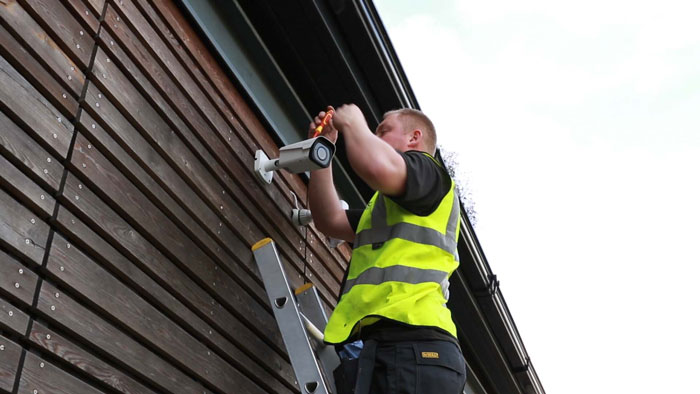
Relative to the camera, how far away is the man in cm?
246

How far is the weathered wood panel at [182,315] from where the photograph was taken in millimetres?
2119

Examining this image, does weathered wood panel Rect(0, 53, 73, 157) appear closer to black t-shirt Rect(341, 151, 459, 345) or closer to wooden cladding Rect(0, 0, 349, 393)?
wooden cladding Rect(0, 0, 349, 393)

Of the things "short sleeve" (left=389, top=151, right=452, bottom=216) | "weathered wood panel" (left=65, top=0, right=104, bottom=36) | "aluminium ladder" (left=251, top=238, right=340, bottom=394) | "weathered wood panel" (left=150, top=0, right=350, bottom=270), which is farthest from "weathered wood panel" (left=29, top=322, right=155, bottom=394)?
"weathered wood panel" (left=150, top=0, right=350, bottom=270)

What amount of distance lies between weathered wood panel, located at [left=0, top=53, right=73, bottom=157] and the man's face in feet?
4.86

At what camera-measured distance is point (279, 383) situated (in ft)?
10.5

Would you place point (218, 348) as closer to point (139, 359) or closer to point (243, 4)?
point (139, 359)

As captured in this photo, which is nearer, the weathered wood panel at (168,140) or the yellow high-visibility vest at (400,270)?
the weathered wood panel at (168,140)

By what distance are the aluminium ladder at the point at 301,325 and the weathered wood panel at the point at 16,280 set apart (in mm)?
1103

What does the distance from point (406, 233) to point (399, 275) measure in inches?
7.7

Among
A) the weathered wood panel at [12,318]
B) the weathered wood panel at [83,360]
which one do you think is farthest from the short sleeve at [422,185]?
the weathered wood panel at [12,318]

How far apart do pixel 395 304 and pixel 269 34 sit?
1898 millimetres

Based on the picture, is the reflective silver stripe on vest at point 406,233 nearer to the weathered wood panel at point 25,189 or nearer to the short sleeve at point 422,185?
the short sleeve at point 422,185

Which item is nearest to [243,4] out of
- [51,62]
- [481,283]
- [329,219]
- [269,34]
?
[269,34]

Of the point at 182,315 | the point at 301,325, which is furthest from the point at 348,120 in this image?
the point at 182,315
